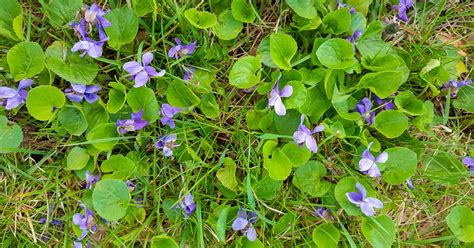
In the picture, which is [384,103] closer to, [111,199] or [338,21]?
[338,21]

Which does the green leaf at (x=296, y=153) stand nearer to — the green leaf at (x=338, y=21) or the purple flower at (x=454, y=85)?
the green leaf at (x=338, y=21)

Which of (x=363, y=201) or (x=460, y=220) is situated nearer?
(x=363, y=201)

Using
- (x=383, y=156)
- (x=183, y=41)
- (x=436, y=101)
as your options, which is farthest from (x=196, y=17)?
(x=436, y=101)

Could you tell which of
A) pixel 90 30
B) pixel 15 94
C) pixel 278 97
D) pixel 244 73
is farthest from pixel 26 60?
pixel 278 97

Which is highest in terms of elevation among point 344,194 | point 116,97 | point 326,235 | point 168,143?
point 116,97

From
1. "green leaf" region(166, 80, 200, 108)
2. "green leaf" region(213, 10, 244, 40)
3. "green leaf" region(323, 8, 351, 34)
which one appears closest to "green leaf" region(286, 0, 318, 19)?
"green leaf" region(323, 8, 351, 34)

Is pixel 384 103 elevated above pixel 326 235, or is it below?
above

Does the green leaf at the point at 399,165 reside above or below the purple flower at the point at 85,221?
above

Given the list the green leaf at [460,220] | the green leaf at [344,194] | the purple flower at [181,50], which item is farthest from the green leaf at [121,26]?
the green leaf at [460,220]
